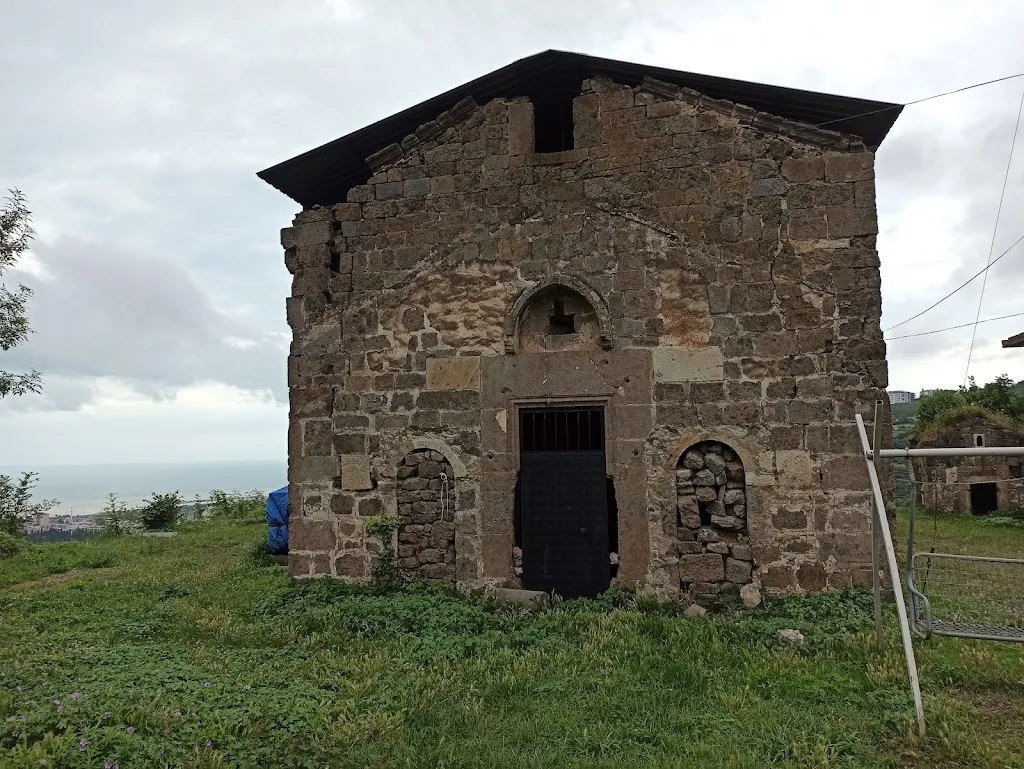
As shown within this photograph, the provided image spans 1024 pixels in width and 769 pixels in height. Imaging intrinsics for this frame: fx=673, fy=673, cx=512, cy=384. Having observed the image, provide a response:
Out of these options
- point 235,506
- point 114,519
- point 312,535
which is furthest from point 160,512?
point 312,535

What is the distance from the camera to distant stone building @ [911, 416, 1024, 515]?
59.0ft

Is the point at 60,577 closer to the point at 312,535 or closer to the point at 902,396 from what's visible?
the point at 312,535

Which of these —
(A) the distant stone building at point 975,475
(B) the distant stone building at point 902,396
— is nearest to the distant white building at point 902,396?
(B) the distant stone building at point 902,396

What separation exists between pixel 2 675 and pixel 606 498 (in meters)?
5.89

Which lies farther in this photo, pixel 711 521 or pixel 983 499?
pixel 983 499

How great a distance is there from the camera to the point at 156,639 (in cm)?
714

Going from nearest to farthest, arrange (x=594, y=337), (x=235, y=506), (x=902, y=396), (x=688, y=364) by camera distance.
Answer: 1. (x=688, y=364)
2. (x=594, y=337)
3. (x=235, y=506)
4. (x=902, y=396)

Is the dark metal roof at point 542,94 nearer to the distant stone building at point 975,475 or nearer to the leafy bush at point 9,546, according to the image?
the leafy bush at point 9,546

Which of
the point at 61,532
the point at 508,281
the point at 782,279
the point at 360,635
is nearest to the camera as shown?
the point at 360,635

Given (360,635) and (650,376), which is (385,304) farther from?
(360,635)

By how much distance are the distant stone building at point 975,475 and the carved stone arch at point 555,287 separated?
1393 cm

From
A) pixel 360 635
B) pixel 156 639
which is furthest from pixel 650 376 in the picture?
pixel 156 639

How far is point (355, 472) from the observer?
29.1 feet

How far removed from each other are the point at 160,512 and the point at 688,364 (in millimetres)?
16897
